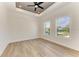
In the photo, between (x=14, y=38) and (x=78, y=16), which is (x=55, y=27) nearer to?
(x=78, y=16)

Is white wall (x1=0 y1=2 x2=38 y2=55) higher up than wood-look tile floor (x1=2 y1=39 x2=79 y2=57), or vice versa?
white wall (x1=0 y1=2 x2=38 y2=55)

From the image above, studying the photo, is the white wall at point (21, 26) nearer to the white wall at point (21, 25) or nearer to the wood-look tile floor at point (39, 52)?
the white wall at point (21, 25)

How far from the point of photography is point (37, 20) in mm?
9625

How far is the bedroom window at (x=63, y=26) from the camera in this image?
5258 millimetres

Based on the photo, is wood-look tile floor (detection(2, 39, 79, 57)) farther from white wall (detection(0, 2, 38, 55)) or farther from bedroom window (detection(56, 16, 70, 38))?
white wall (detection(0, 2, 38, 55))

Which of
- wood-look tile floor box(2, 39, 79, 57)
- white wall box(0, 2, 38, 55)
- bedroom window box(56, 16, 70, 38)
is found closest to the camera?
wood-look tile floor box(2, 39, 79, 57)

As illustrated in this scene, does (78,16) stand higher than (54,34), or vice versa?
(78,16)

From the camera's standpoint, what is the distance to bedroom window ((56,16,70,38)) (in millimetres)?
5258

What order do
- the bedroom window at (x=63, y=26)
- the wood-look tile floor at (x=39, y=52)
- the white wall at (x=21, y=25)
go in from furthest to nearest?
the white wall at (x=21, y=25)
the bedroom window at (x=63, y=26)
the wood-look tile floor at (x=39, y=52)

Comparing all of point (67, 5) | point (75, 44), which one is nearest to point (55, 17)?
point (67, 5)

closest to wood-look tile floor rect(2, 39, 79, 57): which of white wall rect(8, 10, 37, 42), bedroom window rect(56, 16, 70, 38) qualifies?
bedroom window rect(56, 16, 70, 38)

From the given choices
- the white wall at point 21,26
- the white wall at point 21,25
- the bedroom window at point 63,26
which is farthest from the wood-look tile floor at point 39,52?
the white wall at point 21,26

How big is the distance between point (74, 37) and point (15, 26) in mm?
4395

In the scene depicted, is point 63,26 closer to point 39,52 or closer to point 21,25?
point 39,52
